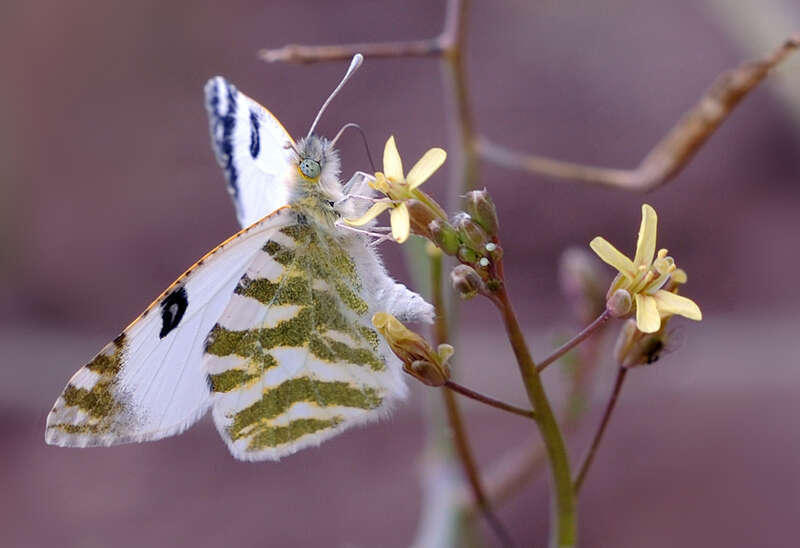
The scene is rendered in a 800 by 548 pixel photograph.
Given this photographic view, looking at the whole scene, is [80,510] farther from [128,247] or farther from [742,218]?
[742,218]

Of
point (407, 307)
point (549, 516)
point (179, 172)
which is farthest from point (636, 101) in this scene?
point (407, 307)

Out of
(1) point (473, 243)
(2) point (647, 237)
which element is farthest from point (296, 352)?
(2) point (647, 237)

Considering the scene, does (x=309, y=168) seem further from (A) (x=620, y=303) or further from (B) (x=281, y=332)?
(A) (x=620, y=303)

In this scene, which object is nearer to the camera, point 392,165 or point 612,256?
point 612,256

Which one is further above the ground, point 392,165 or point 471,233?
point 392,165

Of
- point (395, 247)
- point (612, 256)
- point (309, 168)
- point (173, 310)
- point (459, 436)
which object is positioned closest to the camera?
point (612, 256)

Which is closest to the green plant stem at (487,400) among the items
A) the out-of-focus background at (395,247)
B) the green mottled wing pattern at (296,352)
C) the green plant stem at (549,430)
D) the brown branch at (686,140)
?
the green plant stem at (549,430)

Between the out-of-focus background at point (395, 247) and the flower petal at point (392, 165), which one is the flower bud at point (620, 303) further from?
the out-of-focus background at point (395, 247)
